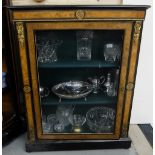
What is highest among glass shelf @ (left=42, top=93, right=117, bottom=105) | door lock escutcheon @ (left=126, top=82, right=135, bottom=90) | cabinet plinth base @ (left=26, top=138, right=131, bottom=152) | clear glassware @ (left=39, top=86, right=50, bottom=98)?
door lock escutcheon @ (left=126, top=82, right=135, bottom=90)

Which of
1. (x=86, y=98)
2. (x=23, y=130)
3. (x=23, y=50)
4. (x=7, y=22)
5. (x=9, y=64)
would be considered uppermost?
(x=7, y=22)

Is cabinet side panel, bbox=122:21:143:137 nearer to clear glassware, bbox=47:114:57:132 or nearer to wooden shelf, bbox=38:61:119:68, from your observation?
wooden shelf, bbox=38:61:119:68

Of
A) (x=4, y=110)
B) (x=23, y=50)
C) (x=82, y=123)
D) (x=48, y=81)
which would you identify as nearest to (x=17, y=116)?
(x=4, y=110)

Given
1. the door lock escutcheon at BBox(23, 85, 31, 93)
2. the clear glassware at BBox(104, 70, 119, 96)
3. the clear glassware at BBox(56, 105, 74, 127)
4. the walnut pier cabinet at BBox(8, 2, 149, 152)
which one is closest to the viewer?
the walnut pier cabinet at BBox(8, 2, 149, 152)

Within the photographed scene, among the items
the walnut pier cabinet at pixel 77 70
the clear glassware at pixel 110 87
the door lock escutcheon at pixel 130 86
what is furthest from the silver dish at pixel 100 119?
the door lock escutcheon at pixel 130 86

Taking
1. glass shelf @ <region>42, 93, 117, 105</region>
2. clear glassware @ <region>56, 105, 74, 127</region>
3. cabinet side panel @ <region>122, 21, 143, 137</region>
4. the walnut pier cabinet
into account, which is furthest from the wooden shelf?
clear glassware @ <region>56, 105, 74, 127</region>

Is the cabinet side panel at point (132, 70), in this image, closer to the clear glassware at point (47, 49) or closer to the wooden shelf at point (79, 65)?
the wooden shelf at point (79, 65)

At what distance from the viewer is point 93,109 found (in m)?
1.55

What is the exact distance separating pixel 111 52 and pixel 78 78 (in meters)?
0.30

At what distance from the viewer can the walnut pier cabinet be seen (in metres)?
1.15

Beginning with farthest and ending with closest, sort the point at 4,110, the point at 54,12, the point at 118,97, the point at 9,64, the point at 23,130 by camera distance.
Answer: the point at 23,130 < the point at 4,110 < the point at 9,64 < the point at 118,97 < the point at 54,12

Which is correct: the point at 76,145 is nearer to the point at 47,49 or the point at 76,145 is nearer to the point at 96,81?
the point at 96,81

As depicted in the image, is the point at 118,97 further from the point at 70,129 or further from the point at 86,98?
the point at 70,129

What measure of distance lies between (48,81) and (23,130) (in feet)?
1.57
